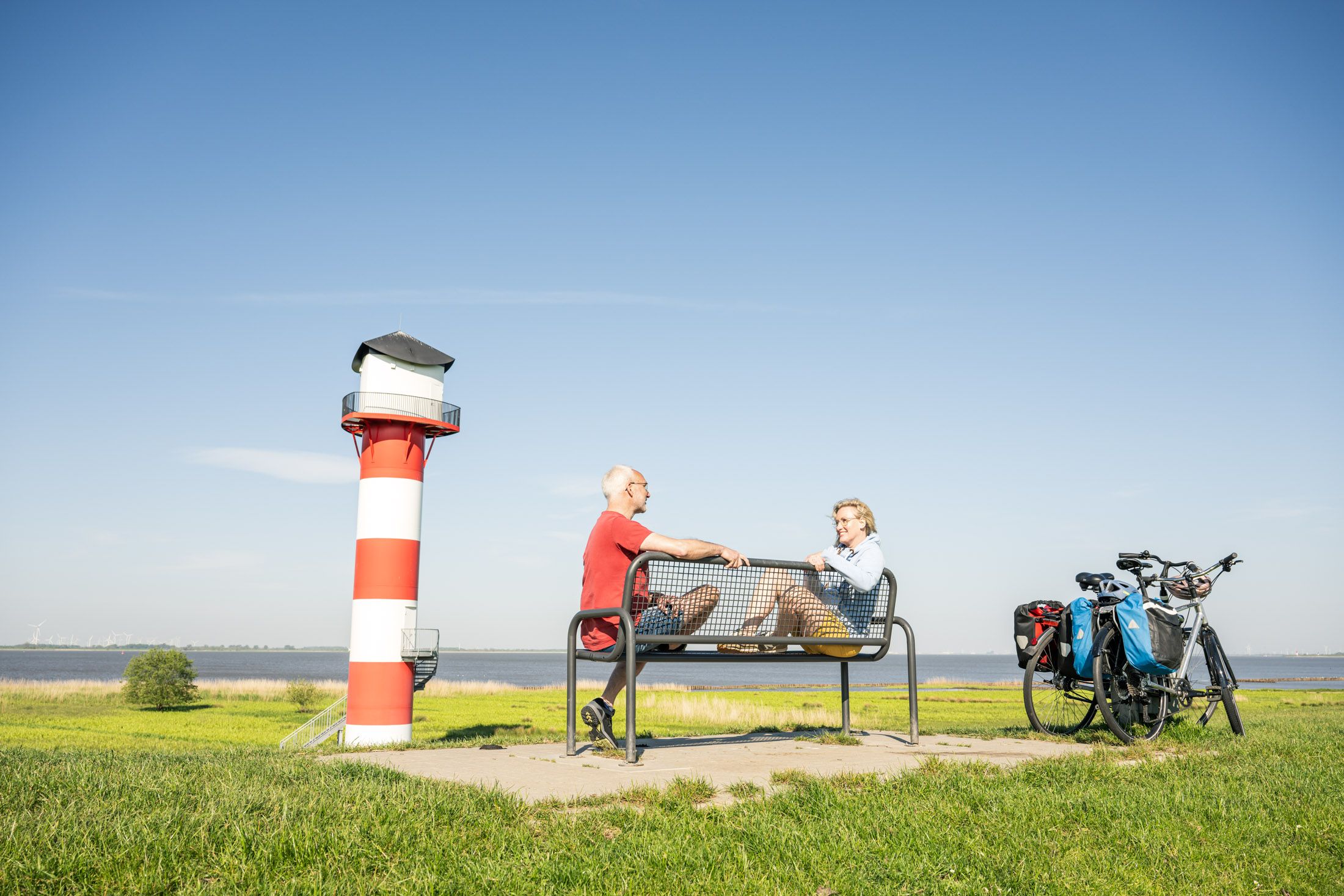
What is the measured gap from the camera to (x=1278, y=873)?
3.88 meters

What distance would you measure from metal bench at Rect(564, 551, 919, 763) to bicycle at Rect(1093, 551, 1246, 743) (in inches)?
72.8

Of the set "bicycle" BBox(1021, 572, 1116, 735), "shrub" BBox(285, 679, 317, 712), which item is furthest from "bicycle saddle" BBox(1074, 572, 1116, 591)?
"shrub" BBox(285, 679, 317, 712)

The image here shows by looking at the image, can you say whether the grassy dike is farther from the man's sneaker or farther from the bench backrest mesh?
the man's sneaker

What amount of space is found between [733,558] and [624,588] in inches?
29.8

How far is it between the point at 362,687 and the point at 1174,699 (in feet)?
44.5

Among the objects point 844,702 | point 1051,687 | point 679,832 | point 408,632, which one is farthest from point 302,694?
point 679,832

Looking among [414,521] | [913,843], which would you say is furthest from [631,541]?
[414,521]

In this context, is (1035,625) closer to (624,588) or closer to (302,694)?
(624,588)

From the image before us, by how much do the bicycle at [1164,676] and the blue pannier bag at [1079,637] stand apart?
A: 0.11m

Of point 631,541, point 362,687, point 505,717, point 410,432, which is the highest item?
point 410,432

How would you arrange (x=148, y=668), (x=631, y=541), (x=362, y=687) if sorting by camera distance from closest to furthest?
(x=631, y=541) < (x=362, y=687) < (x=148, y=668)

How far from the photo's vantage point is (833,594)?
6914 mm

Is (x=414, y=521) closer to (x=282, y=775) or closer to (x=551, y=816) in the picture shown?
(x=282, y=775)

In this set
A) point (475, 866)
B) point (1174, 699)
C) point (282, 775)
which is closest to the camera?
point (475, 866)
